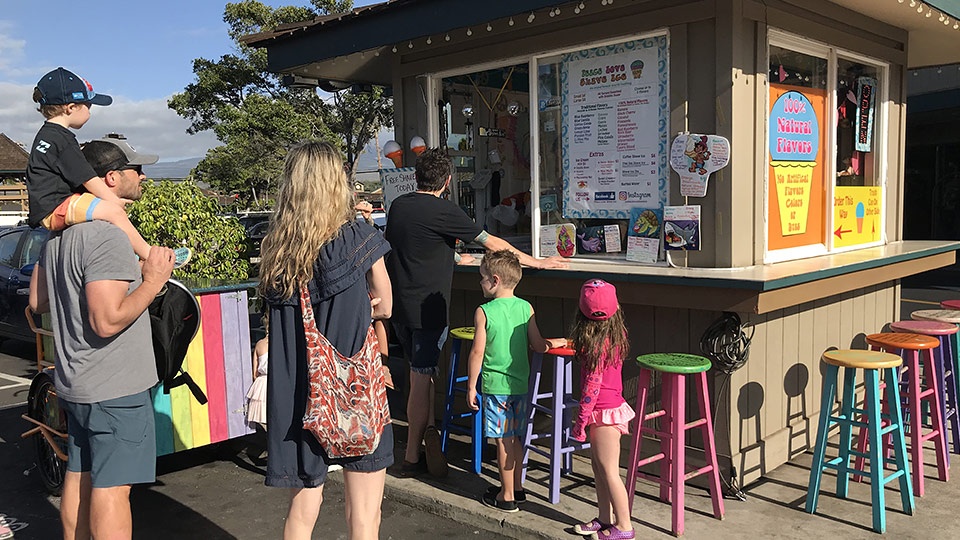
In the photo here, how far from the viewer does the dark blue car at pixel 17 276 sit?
935cm

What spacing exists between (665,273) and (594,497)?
55.3 inches

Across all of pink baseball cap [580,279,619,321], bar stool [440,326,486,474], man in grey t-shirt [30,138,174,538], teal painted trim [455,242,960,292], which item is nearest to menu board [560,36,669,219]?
teal painted trim [455,242,960,292]

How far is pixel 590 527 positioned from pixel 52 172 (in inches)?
120

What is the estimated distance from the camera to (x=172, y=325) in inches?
168

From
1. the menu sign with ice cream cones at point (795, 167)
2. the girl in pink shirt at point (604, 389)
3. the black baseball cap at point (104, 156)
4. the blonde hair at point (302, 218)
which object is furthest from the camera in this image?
the menu sign with ice cream cones at point (795, 167)

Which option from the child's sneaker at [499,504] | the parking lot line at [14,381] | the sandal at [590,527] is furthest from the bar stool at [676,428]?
the parking lot line at [14,381]

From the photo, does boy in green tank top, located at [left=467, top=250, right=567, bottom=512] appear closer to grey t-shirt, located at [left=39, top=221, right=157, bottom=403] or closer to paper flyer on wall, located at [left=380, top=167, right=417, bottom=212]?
grey t-shirt, located at [left=39, top=221, right=157, bottom=403]

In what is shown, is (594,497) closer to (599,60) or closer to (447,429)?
(447,429)

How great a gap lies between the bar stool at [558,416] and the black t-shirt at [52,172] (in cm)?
252

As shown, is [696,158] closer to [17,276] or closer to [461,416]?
[461,416]

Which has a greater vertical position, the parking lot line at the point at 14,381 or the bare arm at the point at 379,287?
the bare arm at the point at 379,287

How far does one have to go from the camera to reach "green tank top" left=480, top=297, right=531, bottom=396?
4066mm

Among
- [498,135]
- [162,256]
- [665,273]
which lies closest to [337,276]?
[162,256]

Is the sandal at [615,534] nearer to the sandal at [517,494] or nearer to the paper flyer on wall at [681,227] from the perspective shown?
the sandal at [517,494]
